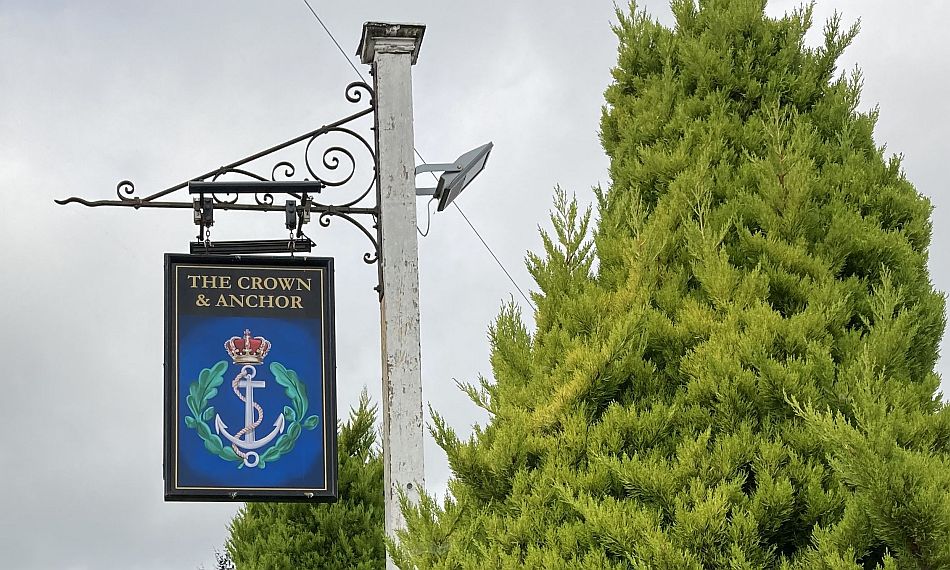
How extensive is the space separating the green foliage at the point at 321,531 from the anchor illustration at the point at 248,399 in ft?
10.8

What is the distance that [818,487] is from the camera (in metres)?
3.70

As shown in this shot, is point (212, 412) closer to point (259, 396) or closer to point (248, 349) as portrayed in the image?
point (259, 396)

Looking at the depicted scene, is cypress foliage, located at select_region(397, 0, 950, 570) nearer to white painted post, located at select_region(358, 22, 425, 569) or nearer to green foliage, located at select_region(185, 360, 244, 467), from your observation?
white painted post, located at select_region(358, 22, 425, 569)

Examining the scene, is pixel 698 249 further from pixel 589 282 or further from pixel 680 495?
pixel 680 495

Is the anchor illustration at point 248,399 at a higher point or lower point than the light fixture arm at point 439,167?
lower

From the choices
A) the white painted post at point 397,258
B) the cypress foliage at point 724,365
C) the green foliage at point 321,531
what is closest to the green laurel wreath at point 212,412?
the white painted post at point 397,258

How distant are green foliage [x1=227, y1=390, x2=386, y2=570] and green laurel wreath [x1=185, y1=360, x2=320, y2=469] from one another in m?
3.22

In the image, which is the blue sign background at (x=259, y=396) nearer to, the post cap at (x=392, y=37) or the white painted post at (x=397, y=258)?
the white painted post at (x=397, y=258)

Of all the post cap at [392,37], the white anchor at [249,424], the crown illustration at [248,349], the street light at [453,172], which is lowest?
the white anchor at [249,424]

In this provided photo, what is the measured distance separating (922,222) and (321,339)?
3.30m

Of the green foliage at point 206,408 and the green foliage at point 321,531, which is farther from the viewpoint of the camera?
the green foliage at point 321,531

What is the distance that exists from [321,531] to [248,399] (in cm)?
345

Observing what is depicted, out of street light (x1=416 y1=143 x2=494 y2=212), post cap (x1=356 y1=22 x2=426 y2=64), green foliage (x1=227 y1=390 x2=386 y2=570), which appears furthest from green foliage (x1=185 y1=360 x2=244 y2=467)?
green foliage (x1=227 y1=390 x2=386 y2=570)

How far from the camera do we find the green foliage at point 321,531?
31.7ft
